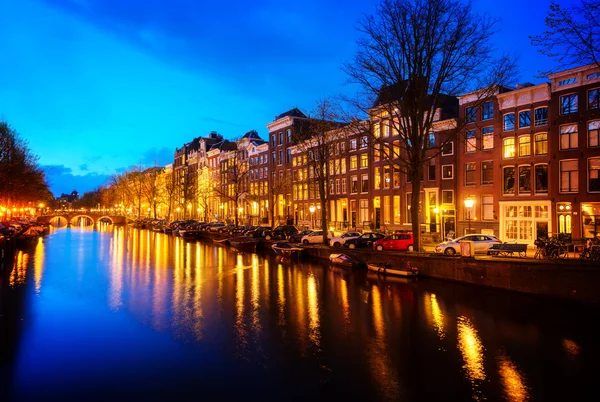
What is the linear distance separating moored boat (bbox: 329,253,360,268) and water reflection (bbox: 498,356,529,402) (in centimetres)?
2097

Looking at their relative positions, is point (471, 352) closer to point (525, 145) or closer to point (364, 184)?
point (525, 145)

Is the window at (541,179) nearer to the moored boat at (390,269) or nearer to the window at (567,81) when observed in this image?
the window at (567,81)

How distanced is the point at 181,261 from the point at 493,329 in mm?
30272

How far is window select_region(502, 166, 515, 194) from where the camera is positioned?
134 feet

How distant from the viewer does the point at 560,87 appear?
37031 millimetres

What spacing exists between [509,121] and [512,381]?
3335 cm

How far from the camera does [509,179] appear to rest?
1618 inches

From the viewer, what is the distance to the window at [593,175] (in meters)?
34.8

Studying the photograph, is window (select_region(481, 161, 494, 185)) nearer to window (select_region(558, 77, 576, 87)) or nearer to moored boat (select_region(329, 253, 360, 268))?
window (select_region(558, 77, 576, 87))

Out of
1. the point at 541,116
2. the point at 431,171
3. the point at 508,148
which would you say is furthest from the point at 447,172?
the point at 541,116

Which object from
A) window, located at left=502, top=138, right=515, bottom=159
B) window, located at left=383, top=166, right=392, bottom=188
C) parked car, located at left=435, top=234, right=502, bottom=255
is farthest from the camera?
window, located at left=383, top=166, right=392, bottom=188

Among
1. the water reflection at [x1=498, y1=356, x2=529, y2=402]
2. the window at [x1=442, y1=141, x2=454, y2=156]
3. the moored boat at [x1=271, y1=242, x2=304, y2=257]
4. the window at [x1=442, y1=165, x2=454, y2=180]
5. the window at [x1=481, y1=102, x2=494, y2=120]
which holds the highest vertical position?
the window at [x1=481, y1=102, x2=494, y2=120]

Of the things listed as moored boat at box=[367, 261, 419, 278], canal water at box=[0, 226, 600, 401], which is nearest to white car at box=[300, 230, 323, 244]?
moored boat at box=[367, 261, 419, 278]

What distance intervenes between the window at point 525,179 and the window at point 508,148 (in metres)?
1.55
